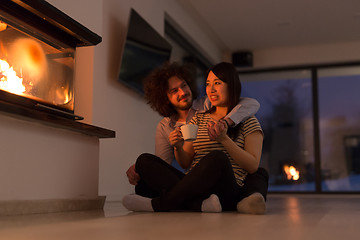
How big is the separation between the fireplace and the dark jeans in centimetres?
51

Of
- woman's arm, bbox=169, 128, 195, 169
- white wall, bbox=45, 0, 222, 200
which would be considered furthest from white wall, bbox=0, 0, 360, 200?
woman's arm, bbox=169, 128, 195, 169

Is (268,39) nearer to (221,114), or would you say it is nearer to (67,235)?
(221,114)

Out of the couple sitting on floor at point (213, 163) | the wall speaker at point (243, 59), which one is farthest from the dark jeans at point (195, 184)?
the wall speaker at point (243, 59)

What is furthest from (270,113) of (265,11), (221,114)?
(221,114)

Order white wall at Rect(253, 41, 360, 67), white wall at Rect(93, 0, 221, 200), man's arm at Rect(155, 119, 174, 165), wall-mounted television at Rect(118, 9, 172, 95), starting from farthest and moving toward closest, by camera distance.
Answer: white wall at Rect(253, 41, 360, 67), wall-mounted television at Rect(118, 9, 172, 95), white wall at Rect(93, 0, 221, 200), man's arm at Rect(155, 119, 174, 165)

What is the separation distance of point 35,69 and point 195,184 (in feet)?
3.06

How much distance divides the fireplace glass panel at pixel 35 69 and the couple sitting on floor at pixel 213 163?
0.53 meters

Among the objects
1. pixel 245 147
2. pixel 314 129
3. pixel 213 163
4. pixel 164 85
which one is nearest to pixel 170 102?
pixel 164 85

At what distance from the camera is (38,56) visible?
2094mm

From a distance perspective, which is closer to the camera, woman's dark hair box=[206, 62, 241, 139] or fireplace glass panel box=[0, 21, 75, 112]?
fireplace glass panel box=[0, 21, 75, 112]

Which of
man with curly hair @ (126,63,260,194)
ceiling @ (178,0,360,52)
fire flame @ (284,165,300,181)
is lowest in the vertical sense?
fire flame @ (284,165,300,181)

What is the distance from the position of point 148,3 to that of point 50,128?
7.81 feet

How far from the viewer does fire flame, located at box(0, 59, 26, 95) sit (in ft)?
6.10

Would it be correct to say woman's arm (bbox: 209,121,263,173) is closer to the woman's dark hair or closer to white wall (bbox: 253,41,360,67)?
the woman's dark hair
